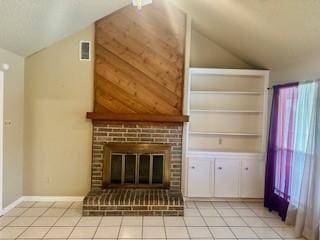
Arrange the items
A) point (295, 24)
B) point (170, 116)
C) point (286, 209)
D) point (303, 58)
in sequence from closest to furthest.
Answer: point (295, 24) < point (303, 58) < point (286, 209) < point (170, 116)

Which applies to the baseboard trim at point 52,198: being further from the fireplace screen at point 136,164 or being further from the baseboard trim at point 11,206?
the fireplace screen at point 136,164

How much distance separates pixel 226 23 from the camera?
4148mm

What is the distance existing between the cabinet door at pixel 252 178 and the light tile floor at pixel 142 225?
34 cm

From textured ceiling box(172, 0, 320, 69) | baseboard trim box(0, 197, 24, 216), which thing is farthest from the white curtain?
baseboard trim box(0, 197, 24, 216)

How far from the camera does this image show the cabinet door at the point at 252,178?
16.1 feet

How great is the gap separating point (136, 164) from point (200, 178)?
3.57 feet

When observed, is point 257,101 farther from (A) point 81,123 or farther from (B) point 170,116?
(A) point 81,123

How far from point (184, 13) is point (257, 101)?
201 cm

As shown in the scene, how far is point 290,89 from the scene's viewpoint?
414 cm

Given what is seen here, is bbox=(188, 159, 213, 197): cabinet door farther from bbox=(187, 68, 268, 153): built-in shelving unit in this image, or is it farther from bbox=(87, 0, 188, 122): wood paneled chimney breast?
bbox=(87, 0, 188, 122): wood paneled chimney breast

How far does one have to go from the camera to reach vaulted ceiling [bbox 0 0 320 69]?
3.10 m

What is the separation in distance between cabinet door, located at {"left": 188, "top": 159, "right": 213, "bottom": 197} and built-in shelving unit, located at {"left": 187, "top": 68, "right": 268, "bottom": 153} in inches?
17.1

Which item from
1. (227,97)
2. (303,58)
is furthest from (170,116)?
(303,58)

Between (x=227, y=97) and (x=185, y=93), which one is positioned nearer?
(x=185, y=93)
